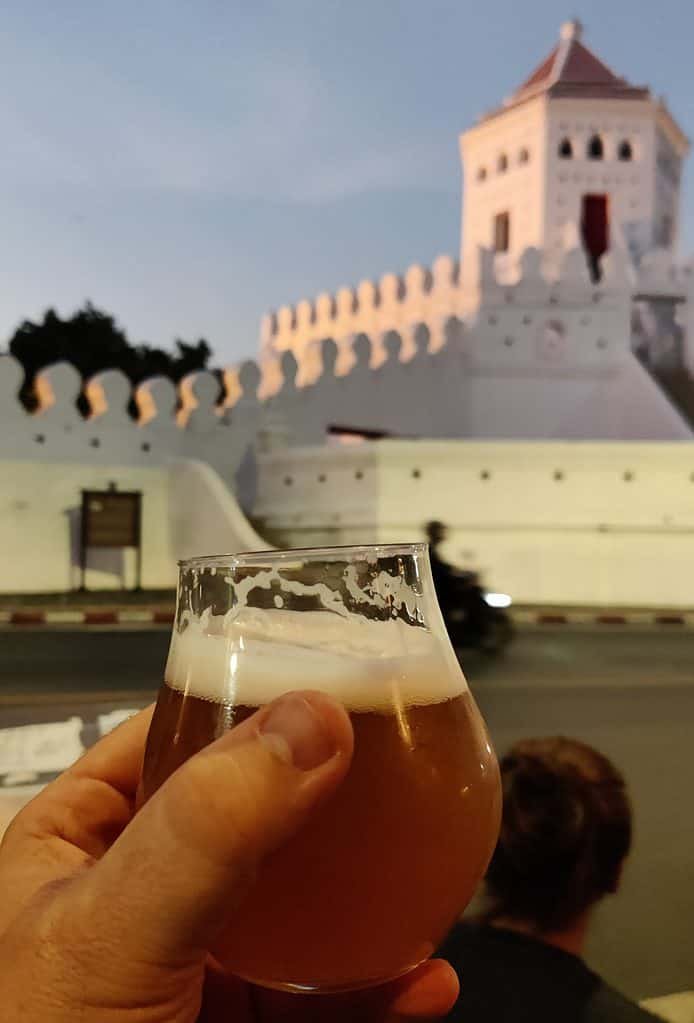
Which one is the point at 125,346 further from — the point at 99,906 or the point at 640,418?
the point at 99,906

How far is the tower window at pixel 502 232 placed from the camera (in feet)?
69.8

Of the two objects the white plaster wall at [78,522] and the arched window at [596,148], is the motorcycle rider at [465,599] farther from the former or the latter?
the arched window at [596,148]

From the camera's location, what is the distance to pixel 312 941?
80 cm

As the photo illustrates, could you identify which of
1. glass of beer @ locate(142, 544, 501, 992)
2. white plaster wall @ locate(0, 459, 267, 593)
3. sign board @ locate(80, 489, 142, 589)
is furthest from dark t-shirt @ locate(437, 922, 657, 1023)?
sign board @ locate(80, 489, 142, 589)

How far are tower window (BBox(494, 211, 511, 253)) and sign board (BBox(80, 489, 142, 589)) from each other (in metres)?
12.8

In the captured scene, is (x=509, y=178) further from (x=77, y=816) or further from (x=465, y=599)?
(x=77, y=816)

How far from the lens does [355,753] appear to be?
81 centimetres

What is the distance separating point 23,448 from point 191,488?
2.20 meters

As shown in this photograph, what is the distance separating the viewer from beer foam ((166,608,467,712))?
0.82 metres

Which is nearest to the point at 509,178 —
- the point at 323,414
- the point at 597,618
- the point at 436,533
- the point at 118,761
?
the point at 323,414

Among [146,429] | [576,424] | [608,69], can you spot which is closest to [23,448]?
[146,429]

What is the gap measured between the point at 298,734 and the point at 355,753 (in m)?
0.08

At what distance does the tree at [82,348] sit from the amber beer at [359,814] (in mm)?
24988

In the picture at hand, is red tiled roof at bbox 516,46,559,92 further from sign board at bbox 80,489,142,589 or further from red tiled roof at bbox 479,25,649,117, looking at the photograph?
sign board at bbox 80,489,142,589
